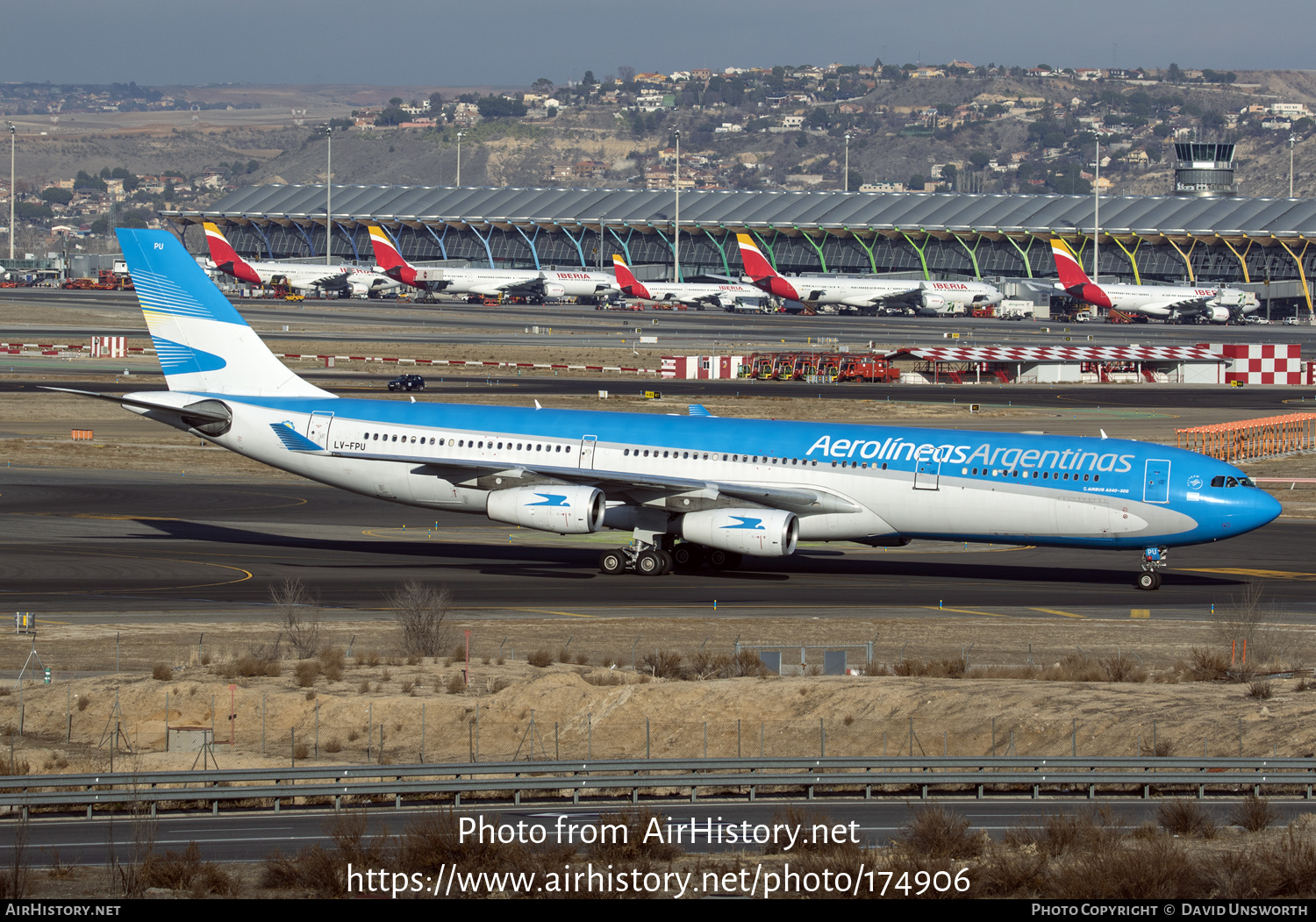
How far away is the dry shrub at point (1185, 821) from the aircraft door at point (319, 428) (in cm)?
3264

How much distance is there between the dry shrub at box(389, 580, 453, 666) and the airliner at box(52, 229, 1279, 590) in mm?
7050

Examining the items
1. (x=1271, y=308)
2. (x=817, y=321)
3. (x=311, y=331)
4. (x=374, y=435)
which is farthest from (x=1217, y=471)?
(x=1271, y=308)

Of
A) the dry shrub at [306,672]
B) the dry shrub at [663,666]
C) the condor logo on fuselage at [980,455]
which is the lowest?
the dry shrub at [663,666]

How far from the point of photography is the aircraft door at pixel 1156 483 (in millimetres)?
42438

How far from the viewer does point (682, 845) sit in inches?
785

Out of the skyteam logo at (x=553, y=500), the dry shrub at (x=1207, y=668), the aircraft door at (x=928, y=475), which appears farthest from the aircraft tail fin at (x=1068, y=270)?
the dry shrub at (x=1207, y=668)

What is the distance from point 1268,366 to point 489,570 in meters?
84.4

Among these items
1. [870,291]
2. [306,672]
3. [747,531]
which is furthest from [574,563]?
[870,291]

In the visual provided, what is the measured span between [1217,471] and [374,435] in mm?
25550

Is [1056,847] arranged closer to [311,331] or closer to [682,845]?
[682,845]

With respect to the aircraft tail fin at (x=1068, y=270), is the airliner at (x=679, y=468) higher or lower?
lower

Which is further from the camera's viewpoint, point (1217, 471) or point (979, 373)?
point (979, 373)

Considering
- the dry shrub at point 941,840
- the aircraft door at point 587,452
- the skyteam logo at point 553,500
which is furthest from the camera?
the aircraft door at point 587,452

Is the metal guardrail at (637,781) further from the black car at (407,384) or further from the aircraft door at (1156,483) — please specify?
the black car at (407,384)
